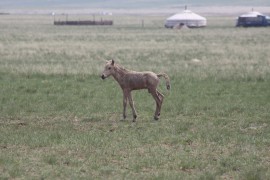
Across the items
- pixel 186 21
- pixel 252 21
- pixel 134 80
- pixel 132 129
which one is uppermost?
pixel 134 80

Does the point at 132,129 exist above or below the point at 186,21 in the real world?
above

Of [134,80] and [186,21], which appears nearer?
[134,80]

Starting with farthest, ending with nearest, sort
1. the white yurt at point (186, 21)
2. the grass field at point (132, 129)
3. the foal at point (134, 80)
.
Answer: the white yurt at point (186, 21) < the foal at point (134, 80) < the grass field at point (132, 129)

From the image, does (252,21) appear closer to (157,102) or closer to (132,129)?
(157,102)

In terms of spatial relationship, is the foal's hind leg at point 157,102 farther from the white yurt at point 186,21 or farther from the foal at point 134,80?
the white yurt at point 186,21

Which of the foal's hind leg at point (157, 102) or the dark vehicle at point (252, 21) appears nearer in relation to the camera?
the foal's hind leg at point (157, 102)

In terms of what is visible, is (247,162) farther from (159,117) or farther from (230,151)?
(159,117)

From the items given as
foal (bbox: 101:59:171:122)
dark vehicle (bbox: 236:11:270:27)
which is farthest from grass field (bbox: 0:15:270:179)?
dark vehicle (bbox: 236:11:270:27)

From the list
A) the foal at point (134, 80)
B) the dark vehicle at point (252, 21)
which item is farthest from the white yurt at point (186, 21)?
the foal at point (134, 80)

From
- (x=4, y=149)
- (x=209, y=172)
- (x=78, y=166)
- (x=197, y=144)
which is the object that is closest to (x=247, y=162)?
(x=209, y=172)

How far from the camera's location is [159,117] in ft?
45.3

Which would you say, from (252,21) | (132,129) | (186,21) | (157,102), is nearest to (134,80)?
(157,102)

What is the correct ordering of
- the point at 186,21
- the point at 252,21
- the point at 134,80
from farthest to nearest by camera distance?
the point at 186,21 < the point at 252,21 < the point at 134,80

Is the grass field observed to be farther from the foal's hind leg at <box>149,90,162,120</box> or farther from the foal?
the foal
